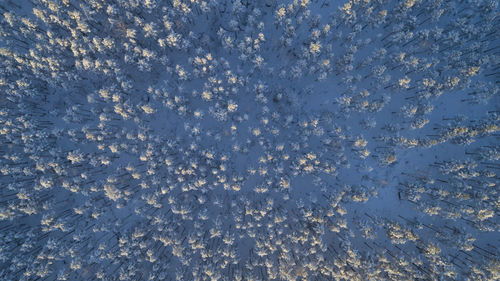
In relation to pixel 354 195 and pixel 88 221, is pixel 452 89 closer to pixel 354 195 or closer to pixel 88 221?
pixel 354 195

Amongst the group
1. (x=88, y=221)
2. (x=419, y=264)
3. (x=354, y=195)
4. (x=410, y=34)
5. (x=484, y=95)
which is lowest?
(x=88, y=221)

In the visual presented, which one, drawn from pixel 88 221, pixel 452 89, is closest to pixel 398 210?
pixel 452 89

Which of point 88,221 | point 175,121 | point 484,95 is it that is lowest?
point 88,221

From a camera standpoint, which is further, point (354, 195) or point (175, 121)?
point (175, 121)

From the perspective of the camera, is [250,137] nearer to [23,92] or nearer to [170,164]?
[170,164]

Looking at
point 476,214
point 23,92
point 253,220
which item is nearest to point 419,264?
point 476,214

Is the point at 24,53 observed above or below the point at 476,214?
above
